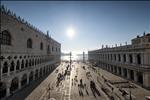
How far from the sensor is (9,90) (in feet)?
95.1

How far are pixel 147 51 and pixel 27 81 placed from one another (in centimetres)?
3272

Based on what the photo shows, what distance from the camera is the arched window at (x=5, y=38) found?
26691mm

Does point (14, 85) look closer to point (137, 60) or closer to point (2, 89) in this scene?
point (2, 89)

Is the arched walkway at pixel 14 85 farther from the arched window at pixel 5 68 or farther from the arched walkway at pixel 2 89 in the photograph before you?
the arched window at pixel 5 68

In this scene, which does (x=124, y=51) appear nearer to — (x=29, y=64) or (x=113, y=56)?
(x=113, y=56)

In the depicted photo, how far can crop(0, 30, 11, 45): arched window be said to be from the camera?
26691 mm

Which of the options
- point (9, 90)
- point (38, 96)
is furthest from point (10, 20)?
point (38, 96)

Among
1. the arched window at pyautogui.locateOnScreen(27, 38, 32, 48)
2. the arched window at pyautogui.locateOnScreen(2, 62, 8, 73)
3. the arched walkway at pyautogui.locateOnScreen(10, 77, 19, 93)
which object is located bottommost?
the arched walkway at pyautogui.locateOnScreen(10, 77, 19, 93)

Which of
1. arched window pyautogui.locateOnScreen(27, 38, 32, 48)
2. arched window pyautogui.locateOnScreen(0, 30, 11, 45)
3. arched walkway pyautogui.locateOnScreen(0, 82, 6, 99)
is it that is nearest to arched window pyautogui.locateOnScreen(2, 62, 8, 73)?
arched walkway pyautogui.locateOnScreen(0, 82, 6, 99)

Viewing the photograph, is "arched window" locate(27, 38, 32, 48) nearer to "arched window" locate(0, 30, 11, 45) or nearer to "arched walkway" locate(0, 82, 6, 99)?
"arched window" locate(0, 30, 11, 45)

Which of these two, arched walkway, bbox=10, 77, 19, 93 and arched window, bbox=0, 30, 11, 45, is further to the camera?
arched walkway, bbox=10, 77, 19, 93

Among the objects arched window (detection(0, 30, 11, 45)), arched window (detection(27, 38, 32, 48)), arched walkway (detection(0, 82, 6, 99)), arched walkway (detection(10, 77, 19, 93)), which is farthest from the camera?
arched window (detection(27, 38, 32, 48))

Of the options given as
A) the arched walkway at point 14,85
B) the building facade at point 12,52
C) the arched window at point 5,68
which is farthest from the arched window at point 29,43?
the arched window at point 5,68

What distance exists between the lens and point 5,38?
27.9 m
